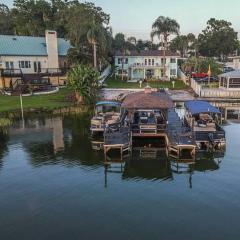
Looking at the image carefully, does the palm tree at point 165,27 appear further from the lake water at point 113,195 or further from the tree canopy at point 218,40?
the lake water at point 113,195

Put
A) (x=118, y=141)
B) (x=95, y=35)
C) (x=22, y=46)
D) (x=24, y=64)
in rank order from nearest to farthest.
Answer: (x=118, y=141), (x=95, y=35), (x=24, y=64), (x=22, y=46)

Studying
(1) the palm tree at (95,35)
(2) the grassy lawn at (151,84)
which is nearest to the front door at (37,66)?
(1) the palm tree at (95,35)

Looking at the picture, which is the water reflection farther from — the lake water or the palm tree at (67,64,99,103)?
the palm tree at (67,64,99,103)

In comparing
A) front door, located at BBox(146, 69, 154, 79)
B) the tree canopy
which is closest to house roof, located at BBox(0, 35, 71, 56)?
front door, located at BBox(146, 69, 154, 79)

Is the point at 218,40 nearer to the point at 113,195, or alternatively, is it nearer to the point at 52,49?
the point at 52,49

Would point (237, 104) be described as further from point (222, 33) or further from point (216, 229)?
point (222, 33)

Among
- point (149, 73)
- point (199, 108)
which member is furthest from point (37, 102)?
point (149, 73)
